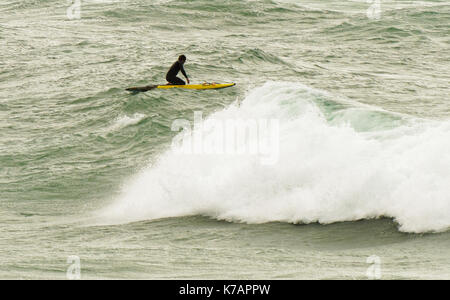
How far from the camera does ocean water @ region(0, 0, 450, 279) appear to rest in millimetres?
9258

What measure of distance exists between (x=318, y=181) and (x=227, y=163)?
6.53 feet

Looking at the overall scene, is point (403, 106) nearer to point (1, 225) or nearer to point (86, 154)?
point (86, 154)

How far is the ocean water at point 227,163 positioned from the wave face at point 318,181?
0.03 metres

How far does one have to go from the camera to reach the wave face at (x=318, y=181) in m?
10.5

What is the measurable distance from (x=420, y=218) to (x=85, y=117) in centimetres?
1174

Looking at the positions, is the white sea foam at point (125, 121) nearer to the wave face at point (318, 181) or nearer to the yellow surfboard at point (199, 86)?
the yellow surfboard at point (199, 86)

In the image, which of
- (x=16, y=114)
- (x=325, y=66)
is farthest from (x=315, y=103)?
(x=325, y=66)

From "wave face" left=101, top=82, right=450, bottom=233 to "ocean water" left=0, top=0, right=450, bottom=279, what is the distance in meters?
0.03

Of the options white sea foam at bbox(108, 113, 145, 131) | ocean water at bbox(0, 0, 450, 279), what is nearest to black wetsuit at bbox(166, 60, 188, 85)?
ocean water at bbox(0, 0, 450, 279)

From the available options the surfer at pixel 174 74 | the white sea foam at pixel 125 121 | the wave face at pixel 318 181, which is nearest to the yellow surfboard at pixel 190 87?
the surfer at pixel 174 74

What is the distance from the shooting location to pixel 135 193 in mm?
13570

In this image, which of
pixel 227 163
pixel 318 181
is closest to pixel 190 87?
pixel 227 163

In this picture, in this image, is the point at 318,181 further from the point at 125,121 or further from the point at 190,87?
the point at 190,87

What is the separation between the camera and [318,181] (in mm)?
11461
